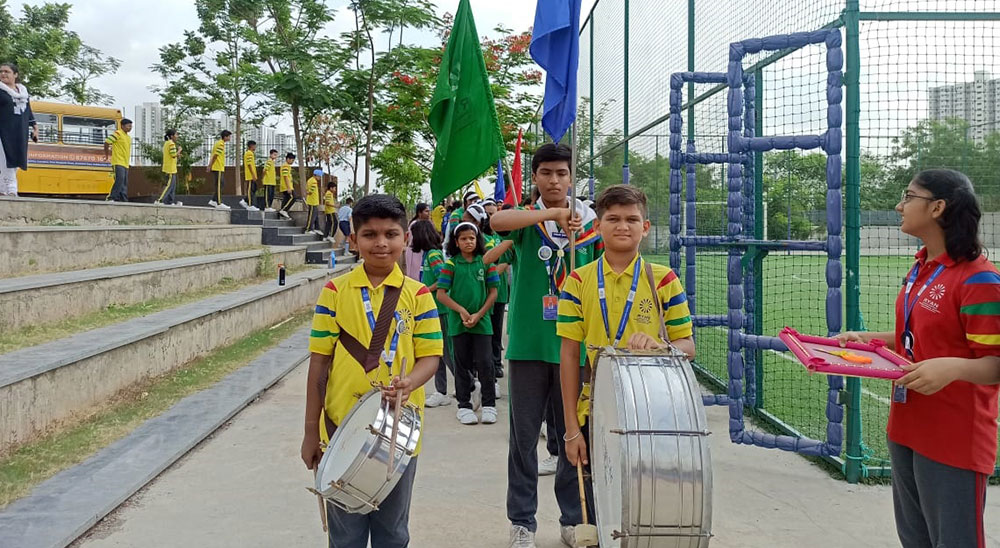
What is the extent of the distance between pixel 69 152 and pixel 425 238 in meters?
16.4

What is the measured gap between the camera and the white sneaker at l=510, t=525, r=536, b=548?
151 inches

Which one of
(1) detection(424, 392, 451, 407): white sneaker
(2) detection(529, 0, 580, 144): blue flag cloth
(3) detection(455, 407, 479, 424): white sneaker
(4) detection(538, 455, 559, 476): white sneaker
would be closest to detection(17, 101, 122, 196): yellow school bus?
(1) detection(424, 392, 451, 407): white sneaker

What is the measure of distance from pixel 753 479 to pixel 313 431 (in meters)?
3.18

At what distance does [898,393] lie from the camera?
2.81m

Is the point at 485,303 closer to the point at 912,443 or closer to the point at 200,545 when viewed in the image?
the point at 200,545

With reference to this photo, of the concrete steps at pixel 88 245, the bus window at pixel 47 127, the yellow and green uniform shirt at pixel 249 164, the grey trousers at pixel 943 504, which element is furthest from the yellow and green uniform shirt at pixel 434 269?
the bus window at pixel 47 127

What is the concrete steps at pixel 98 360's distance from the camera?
5.12m

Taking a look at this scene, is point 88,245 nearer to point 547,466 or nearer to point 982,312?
point 547,466

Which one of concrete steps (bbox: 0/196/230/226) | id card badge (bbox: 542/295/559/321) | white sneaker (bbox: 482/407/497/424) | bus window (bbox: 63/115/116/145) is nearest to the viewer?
id card badge (bbox: 542/295/559/321)

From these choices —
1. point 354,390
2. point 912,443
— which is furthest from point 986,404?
point 354,390

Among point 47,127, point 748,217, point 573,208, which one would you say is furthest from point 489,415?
point 47,127

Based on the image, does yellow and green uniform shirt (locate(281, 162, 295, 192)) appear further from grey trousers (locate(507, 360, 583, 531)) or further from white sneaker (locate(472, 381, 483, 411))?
grey trousers (locate(507, 360, 583, 531))

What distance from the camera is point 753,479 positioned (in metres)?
5.12

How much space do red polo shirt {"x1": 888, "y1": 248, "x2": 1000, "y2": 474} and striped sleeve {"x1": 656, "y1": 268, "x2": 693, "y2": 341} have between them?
2.64 feet
